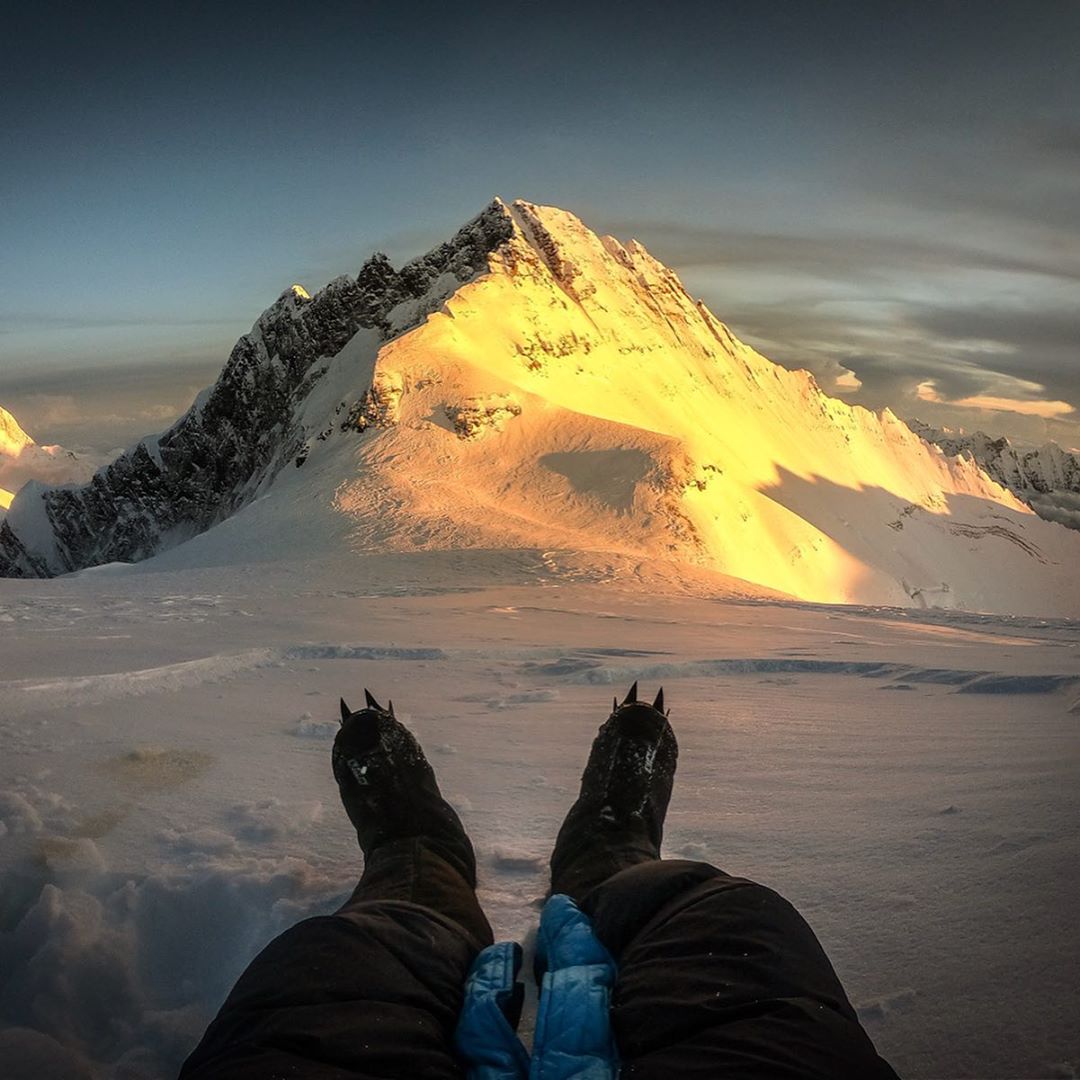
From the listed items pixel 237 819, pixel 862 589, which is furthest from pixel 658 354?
pixel 237 819

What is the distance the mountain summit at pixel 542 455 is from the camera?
23.1m

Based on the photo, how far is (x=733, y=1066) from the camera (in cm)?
137

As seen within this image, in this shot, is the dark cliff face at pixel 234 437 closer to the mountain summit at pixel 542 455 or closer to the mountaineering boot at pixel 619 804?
the mountain summit at pixel 542 455

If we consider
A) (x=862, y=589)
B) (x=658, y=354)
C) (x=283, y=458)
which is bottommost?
(x=862, y=589)

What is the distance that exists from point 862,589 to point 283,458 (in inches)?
1152

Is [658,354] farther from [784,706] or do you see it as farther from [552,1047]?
[552,1047]

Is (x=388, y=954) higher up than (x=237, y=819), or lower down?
higher up

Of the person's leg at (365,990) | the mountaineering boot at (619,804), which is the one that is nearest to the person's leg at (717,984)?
the mountaineering boot at (619,804)

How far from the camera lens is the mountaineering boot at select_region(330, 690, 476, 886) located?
8.61 feet

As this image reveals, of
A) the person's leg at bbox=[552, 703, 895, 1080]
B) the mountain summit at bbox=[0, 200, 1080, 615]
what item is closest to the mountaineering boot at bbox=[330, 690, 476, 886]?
the person's leg at bbox=[552, 703, 895, 1080]

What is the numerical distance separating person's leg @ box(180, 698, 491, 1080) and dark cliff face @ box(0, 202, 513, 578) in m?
39.8

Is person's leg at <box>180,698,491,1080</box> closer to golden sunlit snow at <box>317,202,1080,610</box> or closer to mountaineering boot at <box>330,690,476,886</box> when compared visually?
mountaineering boot at <box>330,690,476,886</box>

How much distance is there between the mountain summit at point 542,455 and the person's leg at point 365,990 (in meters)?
14.9

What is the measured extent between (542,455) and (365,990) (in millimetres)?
25636
